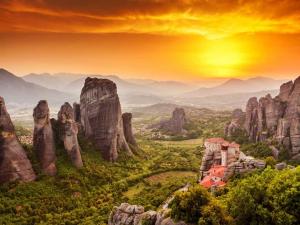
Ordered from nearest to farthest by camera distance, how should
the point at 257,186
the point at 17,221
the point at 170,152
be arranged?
the point at 257,186 < the point at 17,221 < the point at 170,152

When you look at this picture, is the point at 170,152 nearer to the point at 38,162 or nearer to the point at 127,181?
the point at 127,181

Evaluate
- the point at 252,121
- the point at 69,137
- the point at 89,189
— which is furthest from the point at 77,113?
the point at 252,121

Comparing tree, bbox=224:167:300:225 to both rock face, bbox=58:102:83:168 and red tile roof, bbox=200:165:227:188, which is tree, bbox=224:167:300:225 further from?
rock face, bbox=58:102:83:168

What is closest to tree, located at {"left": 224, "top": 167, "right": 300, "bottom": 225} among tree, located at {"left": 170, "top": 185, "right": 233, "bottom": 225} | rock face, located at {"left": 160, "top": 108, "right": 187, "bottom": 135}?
tree, located at {"left": 170, "top": 185, "right": 233, "bottom": 225}

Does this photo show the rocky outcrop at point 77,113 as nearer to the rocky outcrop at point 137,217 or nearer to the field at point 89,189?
the field at point 89,189

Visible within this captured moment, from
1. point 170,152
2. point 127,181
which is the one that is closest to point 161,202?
point 127,181

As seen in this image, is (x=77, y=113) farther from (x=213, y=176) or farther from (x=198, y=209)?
(x=198, y=209)
